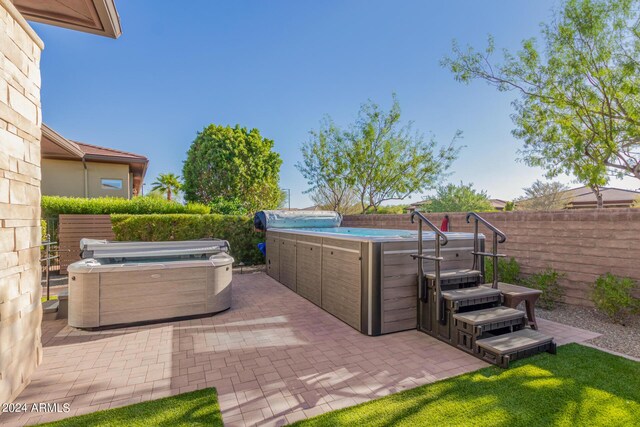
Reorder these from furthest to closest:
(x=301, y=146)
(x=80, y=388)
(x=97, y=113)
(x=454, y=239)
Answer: (x=301, y=146) → (x=97, y=113) → (x=454, y=239) → (x=80, y=388)

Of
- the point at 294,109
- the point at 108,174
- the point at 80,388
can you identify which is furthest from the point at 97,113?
the point at 80,388

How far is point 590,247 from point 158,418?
513cm

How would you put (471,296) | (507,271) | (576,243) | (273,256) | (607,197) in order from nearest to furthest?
(471,296)
(576,243)
(507,271)
(273,256)
(607,197)

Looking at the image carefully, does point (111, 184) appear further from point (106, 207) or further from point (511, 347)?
point (511, 347)

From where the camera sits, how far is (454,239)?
4023mm

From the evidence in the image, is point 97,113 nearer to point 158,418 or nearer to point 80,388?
point 80,388

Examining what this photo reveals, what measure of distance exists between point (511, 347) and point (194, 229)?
272 inches

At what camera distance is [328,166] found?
11.2 metres

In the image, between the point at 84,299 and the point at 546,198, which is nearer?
the point at 84,299

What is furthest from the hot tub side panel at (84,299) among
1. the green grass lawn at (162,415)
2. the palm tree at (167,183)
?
the palm tree at (167,183)

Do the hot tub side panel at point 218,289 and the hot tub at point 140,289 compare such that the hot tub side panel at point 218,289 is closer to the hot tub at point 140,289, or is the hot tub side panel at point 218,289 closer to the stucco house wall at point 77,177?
the hot tub at point 140,289

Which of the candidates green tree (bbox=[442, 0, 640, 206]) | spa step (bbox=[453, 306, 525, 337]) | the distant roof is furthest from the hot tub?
the distant roof

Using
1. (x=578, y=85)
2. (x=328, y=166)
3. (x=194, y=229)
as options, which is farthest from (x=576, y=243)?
(x=328, y=166)

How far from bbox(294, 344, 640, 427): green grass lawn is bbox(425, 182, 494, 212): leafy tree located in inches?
319
